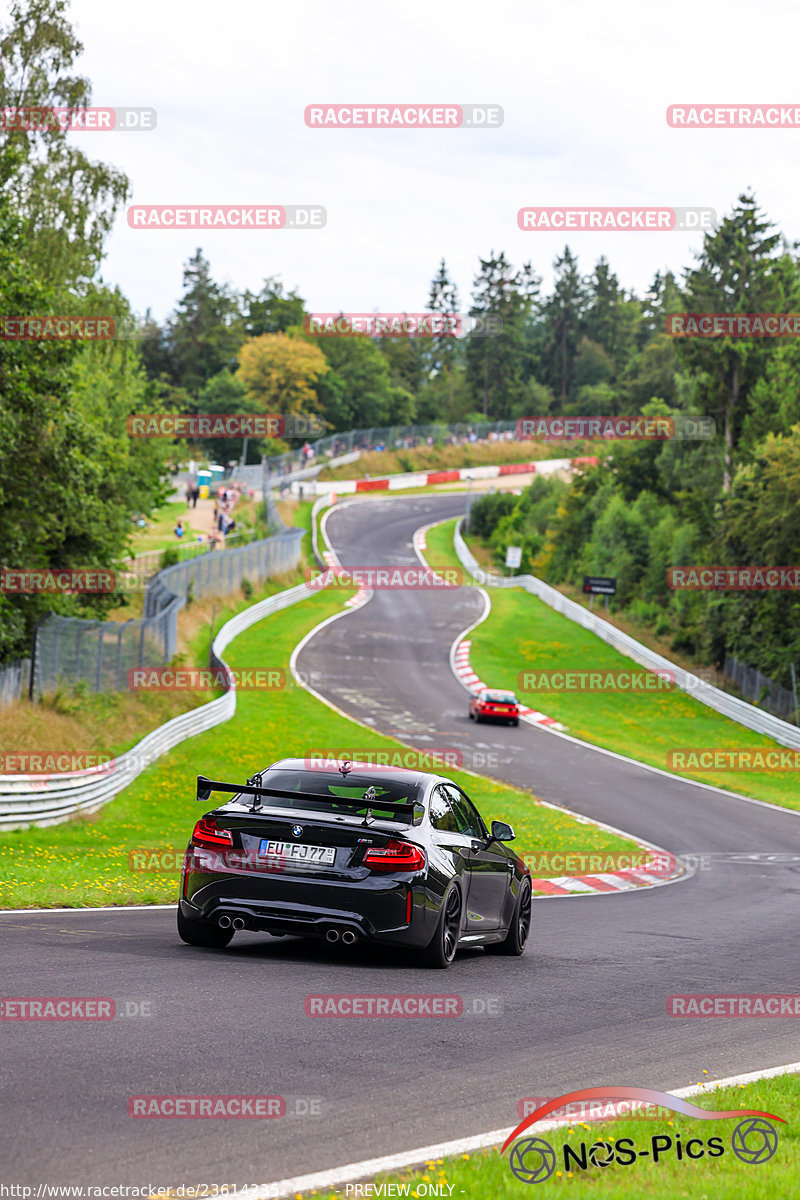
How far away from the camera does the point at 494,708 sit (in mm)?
39375

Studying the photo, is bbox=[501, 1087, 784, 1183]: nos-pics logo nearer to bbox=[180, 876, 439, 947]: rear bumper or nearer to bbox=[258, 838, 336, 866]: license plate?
bbox=[180, 876, 439, 947]: rear bumper

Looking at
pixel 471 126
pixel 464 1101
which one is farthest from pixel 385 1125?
pixel 471 126

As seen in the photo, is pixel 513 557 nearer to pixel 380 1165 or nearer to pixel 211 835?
pixel 211 835

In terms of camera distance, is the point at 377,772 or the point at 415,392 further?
the point at 415,392

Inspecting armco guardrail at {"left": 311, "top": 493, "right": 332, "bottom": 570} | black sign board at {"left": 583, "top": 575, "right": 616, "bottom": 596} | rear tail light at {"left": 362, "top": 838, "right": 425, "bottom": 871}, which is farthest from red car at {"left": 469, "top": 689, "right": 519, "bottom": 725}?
rear tail light at {"left": 362, "top": 838, "right": 425, "bottom": 871}

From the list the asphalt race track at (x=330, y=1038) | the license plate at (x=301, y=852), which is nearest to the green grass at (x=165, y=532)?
the asphalt race track at (x=330, y=1038)

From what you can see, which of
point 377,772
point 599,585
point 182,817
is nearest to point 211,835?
point 377,772

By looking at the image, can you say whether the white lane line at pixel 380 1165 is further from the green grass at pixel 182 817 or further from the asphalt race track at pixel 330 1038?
the green grass at pixel 182 817

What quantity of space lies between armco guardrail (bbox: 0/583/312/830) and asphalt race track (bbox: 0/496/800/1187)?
23.4 feet

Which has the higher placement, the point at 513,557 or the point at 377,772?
the point at 377,772

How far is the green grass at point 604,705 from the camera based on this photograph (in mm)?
36562

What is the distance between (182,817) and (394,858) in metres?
14.9

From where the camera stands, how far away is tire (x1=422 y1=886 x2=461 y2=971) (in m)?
9.14

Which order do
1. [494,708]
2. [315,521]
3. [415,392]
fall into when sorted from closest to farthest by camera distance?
[494,708] < [315,521] < [415,392]
